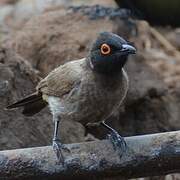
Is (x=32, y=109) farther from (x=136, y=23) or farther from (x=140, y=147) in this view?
(x=136, y=23)

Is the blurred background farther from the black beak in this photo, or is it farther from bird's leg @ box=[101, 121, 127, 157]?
the black beak

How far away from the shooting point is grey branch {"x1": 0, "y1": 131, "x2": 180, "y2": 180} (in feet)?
14.8

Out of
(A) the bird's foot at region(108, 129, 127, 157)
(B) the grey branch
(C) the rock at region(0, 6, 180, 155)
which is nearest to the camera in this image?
(B) the grey branch

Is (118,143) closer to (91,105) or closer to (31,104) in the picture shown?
(91,105)

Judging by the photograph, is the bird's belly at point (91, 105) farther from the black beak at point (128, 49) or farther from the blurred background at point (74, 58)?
the blurred background at point (74, 58)

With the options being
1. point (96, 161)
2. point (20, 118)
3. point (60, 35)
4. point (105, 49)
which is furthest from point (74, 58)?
point (96, 161)

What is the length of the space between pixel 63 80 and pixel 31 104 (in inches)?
20.8

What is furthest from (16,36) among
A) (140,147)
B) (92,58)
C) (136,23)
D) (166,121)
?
(140,147)

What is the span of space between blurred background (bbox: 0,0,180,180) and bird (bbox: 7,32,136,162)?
69 centimetres

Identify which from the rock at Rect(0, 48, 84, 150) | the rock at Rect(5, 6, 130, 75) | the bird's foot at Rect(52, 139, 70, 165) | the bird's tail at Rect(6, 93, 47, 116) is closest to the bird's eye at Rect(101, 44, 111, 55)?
the bird's foot at Rect(52, 139, 70, 165)

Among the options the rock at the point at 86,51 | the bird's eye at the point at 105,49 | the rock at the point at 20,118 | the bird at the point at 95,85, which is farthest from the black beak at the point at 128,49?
the rock at the point at 86,51

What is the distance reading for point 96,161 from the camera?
15.2 ft

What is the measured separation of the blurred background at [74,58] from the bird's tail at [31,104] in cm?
22

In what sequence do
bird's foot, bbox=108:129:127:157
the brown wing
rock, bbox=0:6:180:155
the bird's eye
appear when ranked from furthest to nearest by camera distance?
rock, bbox=0:6:180:155 < the brown wing < the bird's eye < bird's foot, bbox=108:129:127:157
